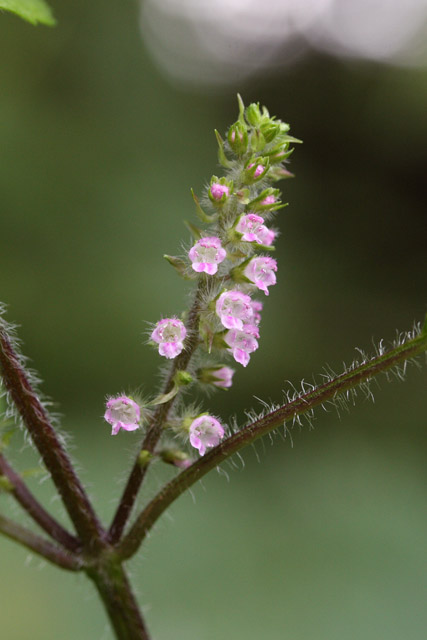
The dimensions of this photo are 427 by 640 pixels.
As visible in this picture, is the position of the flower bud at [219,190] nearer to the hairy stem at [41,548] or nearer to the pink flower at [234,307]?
the pink flower at [234,307]

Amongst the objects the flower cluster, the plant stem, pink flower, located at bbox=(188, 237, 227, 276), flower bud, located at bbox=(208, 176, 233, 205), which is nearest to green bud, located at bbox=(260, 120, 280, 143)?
the flower cluster

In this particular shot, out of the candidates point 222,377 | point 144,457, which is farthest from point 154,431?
point 222,377

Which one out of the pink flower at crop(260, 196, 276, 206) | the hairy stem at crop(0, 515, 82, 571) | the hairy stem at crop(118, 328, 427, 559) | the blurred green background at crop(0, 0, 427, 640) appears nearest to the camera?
the hairy stem at crop(118, 328, 427, 559)

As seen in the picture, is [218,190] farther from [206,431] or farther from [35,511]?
[35,511]

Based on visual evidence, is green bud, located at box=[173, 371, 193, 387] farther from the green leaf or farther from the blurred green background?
the green leaf

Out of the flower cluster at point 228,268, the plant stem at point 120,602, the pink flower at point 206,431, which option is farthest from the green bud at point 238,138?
the plant stem at point 120,602

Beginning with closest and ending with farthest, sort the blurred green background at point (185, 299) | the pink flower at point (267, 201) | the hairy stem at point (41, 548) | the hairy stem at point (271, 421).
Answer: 1. the hairy stem at point (271, 421)
2. the pink flower at point (267, 201)
3. the hairy stem at point (41, 548)
4. the blurred green background at point (185, 299)

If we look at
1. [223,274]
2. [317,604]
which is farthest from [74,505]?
[317,604]
